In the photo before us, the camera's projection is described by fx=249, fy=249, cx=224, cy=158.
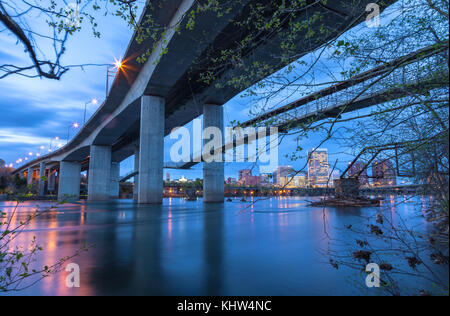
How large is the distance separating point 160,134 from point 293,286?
24.6 metres

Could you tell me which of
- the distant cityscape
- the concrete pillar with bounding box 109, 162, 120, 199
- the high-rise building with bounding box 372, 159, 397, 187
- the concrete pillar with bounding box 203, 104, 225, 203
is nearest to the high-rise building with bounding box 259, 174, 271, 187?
the distant cityscape

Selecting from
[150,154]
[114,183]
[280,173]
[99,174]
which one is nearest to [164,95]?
[150,154]

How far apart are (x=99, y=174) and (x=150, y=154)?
27502 mm

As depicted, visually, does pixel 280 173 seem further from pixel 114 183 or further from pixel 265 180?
pixel 114 183

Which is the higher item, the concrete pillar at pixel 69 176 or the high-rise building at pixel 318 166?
the concrete pillar at pixel 69 176

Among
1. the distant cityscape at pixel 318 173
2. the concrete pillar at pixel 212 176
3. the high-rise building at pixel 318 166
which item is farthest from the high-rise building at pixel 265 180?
the concrete pillar at pixel 212 176

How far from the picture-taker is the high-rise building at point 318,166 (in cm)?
332

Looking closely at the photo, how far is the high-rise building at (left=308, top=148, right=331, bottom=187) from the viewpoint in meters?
3.32

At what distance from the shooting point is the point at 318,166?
360 centimetres

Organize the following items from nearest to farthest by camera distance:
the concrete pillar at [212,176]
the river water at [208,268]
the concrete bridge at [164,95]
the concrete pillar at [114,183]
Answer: the river water at [208,268]
the concrete bridge at [164,95]
the concrete pillar at [212,176]
the concrete pillar at [114,183]

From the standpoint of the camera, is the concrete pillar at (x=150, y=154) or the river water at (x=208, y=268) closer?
the river water at (x=208, y=268)

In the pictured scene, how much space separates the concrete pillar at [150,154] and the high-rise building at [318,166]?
2356 centimetres

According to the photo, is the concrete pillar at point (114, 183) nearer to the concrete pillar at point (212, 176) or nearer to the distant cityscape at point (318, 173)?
the concrete pillar at point (212, 176)
